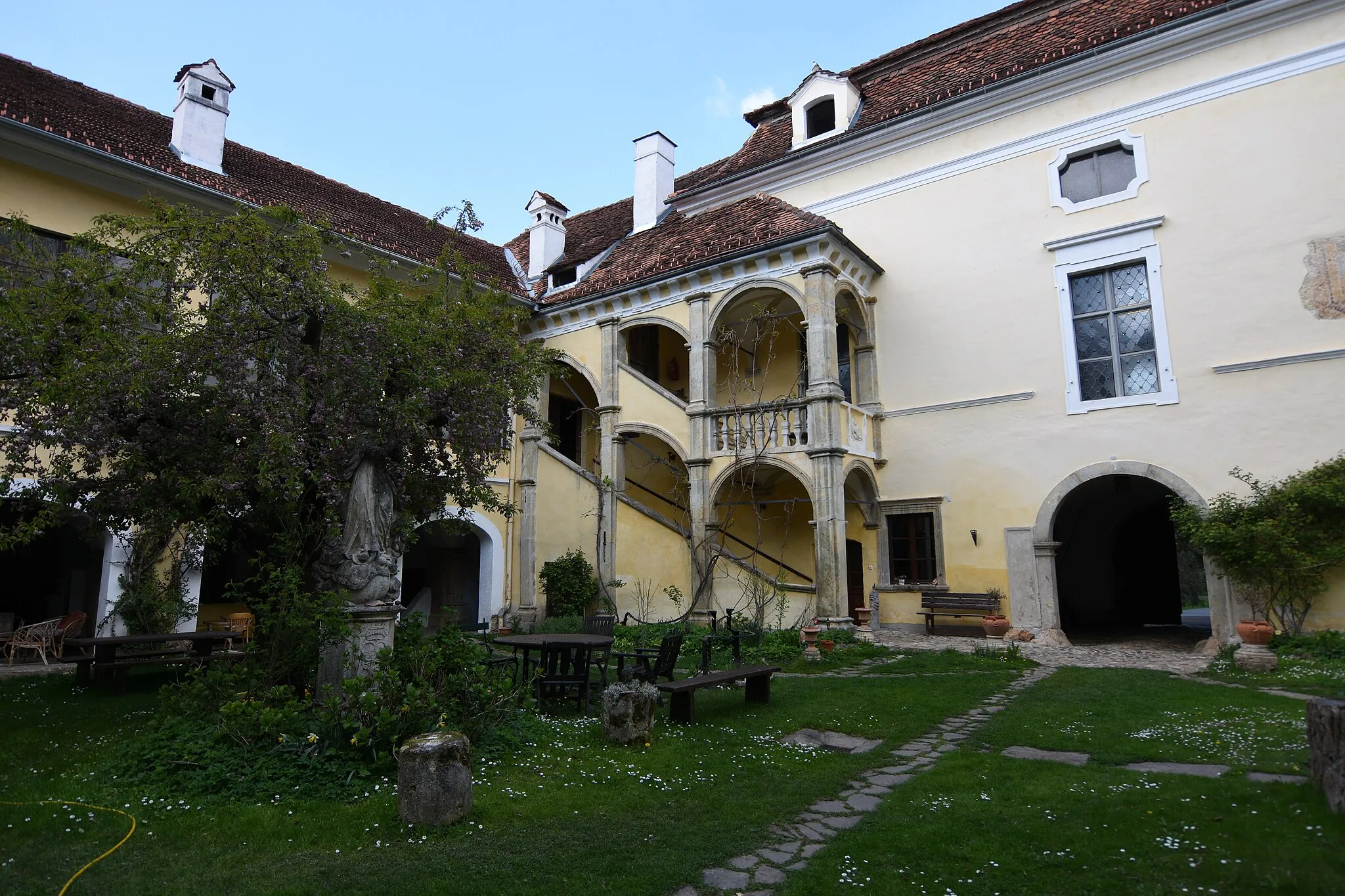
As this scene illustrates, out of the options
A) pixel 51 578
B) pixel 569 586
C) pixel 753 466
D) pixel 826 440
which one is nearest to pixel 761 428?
pixel 753 466

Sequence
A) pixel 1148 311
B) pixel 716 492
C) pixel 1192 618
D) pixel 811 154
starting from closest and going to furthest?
pixel 1148 311 → pixel 716 492 → pixel 811 154 → pixel 1192 618

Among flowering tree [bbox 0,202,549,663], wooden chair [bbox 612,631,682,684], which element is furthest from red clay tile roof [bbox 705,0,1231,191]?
wooden chair [bbox 612,631,682,684]

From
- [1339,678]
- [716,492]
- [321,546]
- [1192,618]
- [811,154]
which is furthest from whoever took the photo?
[1192,618]

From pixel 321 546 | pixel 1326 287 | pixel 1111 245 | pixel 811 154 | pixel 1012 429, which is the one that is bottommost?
pixel 321 546

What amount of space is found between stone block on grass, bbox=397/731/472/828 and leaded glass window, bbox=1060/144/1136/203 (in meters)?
13.8

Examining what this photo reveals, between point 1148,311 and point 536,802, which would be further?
point 1148,311

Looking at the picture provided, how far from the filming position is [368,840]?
4.36 metres

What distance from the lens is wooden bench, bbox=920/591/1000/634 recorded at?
44.1 ft

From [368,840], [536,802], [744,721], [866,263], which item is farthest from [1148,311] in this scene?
[368,840]

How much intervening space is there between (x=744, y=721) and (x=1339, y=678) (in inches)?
261

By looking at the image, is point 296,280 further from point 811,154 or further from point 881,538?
point 811,154

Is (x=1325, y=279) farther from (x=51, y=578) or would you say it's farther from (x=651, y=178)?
(x=51, y=578)

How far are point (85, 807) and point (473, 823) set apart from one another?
8.14 ft

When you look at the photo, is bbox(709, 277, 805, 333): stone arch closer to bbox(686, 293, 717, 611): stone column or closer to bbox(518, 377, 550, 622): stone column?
bbox(686, 293, 717, 611): stone column
